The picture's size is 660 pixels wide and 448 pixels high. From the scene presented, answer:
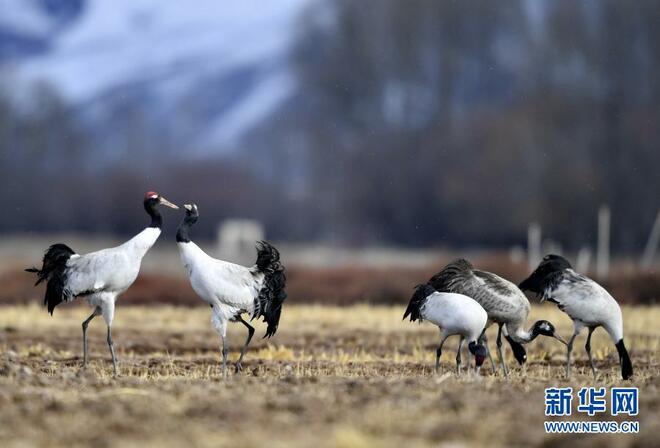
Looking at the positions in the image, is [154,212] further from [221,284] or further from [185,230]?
[221,284]

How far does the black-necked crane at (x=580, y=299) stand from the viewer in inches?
453

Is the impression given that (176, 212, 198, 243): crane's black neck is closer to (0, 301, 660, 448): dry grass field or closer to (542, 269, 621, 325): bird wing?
(0, 301, 660, 448): dry grass field

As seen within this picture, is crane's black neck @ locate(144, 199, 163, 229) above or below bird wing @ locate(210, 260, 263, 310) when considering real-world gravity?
above

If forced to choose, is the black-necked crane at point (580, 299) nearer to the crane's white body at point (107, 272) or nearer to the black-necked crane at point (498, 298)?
the black-necked crane at point (498, 298)

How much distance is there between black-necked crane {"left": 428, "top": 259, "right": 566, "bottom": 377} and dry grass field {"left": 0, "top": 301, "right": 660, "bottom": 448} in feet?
1.35

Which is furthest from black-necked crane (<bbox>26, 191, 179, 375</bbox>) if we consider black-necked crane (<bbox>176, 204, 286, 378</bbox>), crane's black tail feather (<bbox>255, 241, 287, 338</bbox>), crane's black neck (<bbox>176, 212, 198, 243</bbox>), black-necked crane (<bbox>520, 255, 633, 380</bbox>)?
black-necked crane (<bbox>520, 255, 633, 380</bbox>)

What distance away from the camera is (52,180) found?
2520 inches

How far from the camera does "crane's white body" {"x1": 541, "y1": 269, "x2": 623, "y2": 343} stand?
1152cm

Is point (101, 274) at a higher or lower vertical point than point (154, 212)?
lower

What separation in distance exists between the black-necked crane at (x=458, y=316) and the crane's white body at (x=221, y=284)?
1771 mm

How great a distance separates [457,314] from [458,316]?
0.03m

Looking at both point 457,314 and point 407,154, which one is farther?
point 407,154

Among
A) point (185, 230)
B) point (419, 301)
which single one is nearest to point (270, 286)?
point (185, 230)

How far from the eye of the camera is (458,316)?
1113 centimetres
